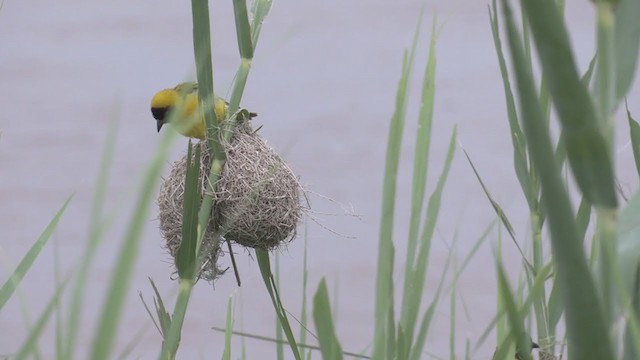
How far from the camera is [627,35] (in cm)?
24

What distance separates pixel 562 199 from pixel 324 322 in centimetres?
10

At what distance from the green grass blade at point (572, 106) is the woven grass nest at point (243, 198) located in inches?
21.6

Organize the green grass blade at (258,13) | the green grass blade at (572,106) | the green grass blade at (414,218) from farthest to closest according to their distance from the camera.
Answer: the green grass blade at (258,13), the green grass blade at (414,218), the green grass blade at (572,106)

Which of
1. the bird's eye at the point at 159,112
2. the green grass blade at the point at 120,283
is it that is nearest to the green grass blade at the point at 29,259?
the green grass blade at the point at 120,283

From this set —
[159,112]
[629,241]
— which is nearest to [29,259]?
[629,241]

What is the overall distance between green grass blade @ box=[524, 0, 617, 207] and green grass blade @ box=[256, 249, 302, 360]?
34 cm

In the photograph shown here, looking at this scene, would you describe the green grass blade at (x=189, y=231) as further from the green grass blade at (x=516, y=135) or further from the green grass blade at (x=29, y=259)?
the green grass blade at (x=516, y=135)

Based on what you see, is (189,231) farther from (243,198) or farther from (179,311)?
(243,198)

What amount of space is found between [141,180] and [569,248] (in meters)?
0.09

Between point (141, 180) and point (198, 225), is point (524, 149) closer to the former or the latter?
point (198, 225)

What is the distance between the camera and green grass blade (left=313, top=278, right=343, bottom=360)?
0.21 metres

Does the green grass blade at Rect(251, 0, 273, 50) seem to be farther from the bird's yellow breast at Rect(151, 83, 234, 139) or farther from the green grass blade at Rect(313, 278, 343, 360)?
the green grass blade at Rect(313, 278, 343, 360)

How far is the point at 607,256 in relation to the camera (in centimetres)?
18

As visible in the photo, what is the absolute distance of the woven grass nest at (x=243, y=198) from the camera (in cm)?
73
